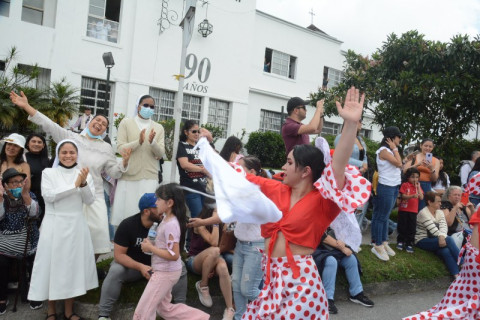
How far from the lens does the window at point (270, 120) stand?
19875 mm

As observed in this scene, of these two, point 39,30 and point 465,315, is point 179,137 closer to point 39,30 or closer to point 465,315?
point 465,315

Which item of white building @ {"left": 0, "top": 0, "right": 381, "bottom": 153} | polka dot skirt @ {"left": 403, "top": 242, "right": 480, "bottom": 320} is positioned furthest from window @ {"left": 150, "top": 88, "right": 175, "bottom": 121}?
polka dot skirt @ {"left": 403, "top": 242, "right": 480, "bottom": 320}

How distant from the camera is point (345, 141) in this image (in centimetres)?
238

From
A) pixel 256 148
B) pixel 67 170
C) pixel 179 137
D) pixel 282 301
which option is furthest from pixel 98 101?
pixel 282 301

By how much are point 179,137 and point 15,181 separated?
2067mm

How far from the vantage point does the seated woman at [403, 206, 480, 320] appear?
346 cm

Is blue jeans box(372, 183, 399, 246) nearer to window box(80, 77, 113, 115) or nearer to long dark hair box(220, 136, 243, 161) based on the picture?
long dark hair box(220, 136, 243, 161)

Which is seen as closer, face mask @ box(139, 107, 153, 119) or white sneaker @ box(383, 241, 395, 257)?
face mask @ box(139, 107, 153, 119)

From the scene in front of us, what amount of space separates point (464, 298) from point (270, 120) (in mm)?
16885

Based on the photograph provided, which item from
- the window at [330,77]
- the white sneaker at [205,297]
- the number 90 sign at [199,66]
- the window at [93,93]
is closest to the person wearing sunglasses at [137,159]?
the white sneaker at [205,297]

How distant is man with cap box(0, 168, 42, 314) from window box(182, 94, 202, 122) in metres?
12.4

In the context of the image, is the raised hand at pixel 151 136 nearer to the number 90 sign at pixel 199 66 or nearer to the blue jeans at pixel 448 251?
the blue jeans at pixel 448 251

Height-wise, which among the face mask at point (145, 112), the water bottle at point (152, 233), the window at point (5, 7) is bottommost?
the water bottle at point (152, 233)

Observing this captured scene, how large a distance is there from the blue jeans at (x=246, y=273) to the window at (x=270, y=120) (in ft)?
51.5
